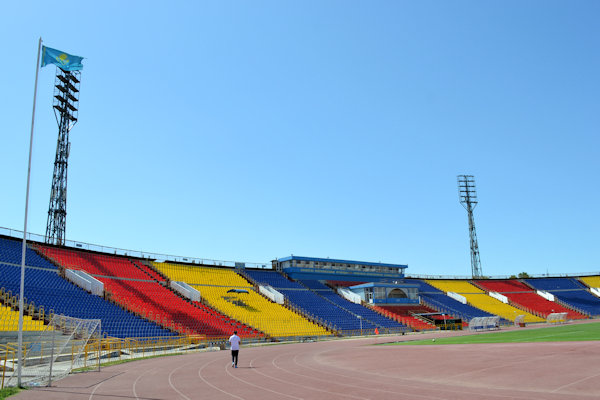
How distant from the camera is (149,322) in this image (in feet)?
126

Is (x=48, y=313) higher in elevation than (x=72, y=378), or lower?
higher

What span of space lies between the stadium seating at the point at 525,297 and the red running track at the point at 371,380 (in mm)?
63437

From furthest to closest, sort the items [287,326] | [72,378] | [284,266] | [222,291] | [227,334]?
[284,266]
[222,291]
[287,326]
[227,334]
[72,378]

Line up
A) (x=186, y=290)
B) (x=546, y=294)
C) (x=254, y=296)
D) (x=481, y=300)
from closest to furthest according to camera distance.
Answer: (x=186, y=290), (x=254, y=296), (x=481, y=300), (x=546, y=294)

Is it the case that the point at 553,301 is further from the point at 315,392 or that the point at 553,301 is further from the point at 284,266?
the point at 315,392

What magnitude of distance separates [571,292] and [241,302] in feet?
224

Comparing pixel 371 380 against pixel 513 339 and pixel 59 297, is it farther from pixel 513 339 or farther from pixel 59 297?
pixel 59 297

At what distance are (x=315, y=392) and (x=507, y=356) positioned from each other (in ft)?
37.0

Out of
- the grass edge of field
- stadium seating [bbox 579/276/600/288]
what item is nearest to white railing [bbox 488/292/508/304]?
stadium seating [bbox 579/276/600/288]

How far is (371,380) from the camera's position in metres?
15.5

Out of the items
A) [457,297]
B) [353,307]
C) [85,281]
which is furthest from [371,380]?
[457,297]

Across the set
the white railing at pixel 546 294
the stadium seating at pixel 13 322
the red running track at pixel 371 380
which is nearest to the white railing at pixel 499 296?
the white railing at pixel 546 294

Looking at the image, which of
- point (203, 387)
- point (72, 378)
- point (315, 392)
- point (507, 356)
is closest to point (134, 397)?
point (203, 387)

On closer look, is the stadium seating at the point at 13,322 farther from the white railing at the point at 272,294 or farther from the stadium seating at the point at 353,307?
the stadium seating at the point at 353,307
